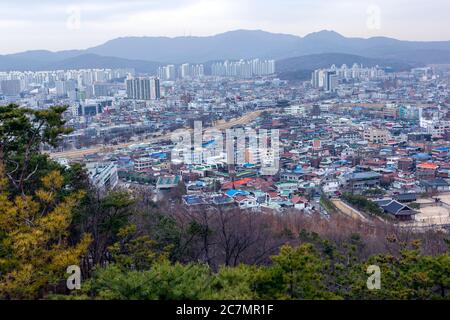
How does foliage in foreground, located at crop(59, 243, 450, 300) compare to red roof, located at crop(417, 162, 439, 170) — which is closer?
foliage in foreground, located at crop(59, 243, 450, 300)

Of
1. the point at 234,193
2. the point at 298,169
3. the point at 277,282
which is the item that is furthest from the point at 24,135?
the point at 298,169

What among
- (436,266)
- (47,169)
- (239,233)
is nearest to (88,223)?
(47,169)

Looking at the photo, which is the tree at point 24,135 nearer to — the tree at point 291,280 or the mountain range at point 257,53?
the tree at point 291,280

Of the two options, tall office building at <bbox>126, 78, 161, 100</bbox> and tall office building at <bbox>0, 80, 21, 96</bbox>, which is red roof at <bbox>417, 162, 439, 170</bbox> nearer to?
tall office building at <bbox>126, 78, 161, 100</bbox>

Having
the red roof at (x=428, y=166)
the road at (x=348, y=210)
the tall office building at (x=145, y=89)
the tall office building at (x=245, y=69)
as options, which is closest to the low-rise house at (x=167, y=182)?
the road at (x=348, y=210)

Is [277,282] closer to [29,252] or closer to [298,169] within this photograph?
[29,252]

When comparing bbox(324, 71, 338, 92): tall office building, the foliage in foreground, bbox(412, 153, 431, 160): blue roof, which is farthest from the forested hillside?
bbox(324, 71, 338, 92): tall office building

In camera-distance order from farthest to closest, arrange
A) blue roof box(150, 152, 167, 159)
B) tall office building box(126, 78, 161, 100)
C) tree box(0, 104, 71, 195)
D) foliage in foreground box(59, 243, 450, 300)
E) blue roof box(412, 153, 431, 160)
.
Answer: tall office building box(126, 78, 161, 100) < blue roof box(150, 152, 167, 159) < blue roof box(412, 153, 431, 160) < tree box(0, 104, 71, 195) < foliage in foreground box(59, 243, 450, 300)
